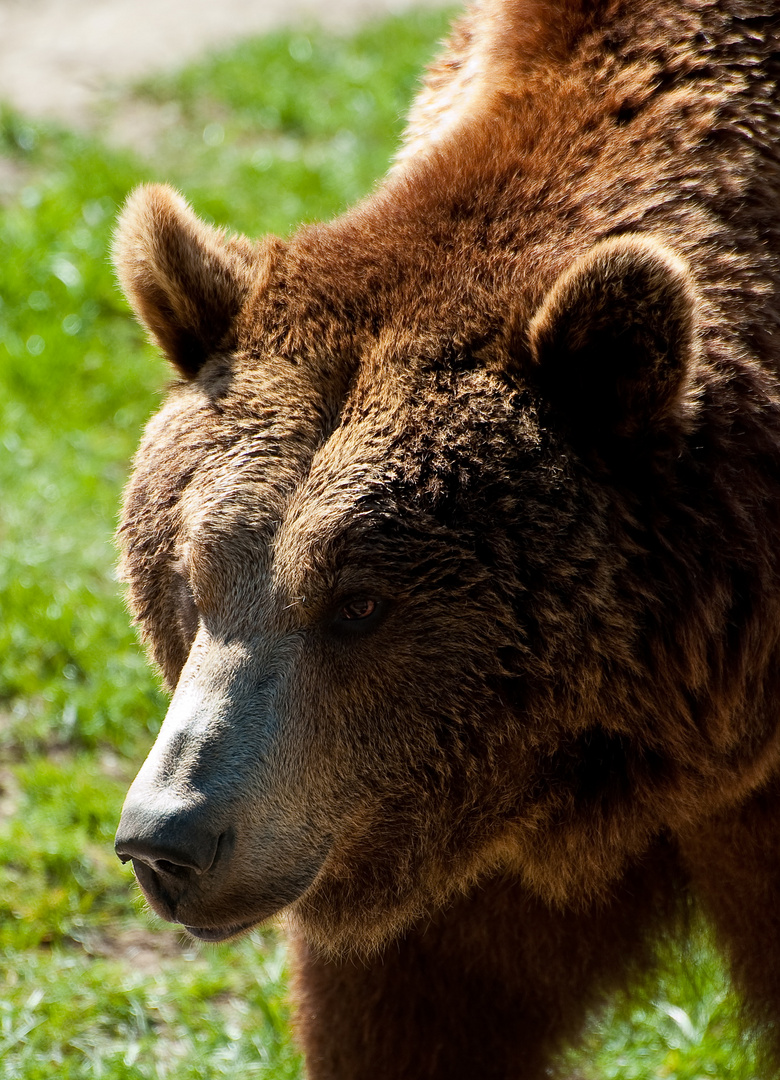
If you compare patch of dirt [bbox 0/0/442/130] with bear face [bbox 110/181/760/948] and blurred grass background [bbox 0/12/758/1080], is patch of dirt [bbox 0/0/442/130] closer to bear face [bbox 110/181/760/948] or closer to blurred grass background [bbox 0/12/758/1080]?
blurred grass background [bbox 0/12/758/1080]

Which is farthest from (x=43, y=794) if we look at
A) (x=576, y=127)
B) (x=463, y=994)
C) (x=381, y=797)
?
(x=576, y=127)

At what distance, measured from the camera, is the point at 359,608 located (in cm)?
298

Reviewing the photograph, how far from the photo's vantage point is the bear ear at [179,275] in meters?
3.33

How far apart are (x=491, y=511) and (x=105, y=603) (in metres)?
3.61

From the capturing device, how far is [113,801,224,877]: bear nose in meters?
2.77

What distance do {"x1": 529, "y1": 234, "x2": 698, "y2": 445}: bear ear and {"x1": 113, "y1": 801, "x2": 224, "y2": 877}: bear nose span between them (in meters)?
1.13

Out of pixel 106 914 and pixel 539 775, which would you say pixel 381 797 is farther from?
pixel 106 914

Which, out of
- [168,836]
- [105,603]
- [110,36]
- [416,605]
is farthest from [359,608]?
[110,36]

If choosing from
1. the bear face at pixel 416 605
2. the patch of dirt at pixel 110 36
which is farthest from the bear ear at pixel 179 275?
the patch of dirt at pixel 110 36

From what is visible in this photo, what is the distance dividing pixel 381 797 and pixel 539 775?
0.35 meters

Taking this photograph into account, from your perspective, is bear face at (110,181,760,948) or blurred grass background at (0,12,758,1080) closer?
bear face at (110,181,760,948)

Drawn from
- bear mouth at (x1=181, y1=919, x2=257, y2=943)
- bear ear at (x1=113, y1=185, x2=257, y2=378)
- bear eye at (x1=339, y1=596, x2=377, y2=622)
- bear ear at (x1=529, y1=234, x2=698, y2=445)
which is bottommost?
bear mouth at (x1=181, y1=919, x2=257, y2=943)

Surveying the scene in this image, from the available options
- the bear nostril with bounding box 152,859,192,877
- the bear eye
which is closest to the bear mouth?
the bear nostril with bounding box 152,859,192,877

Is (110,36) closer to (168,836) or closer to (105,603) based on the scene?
(105,603)
